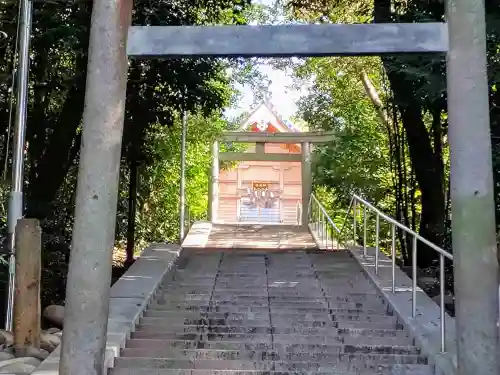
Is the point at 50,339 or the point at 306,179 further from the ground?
the point at 306,179

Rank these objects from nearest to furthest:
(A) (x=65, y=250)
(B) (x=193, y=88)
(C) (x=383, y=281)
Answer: (C) (x=383, y=281)
(A) (x=65, y=250)
(B) (x=193, y=88)

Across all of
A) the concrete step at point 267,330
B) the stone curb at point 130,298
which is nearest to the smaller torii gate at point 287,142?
the stone curb at point 130,298

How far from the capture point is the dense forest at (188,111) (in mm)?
7191

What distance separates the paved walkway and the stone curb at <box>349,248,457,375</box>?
505 centimetres

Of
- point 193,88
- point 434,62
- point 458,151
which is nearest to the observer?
point 458,151

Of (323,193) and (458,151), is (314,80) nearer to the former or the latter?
(323,193)

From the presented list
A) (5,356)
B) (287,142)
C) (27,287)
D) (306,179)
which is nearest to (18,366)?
(5,356)

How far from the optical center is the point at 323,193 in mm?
18297

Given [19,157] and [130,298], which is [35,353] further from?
[19,157]

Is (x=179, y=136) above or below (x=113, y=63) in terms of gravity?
above

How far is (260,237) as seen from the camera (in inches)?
511

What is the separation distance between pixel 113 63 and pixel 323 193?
15.3m

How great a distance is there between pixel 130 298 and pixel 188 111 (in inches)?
238

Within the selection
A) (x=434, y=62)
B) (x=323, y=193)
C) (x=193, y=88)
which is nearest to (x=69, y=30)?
(x=193, y=88)
